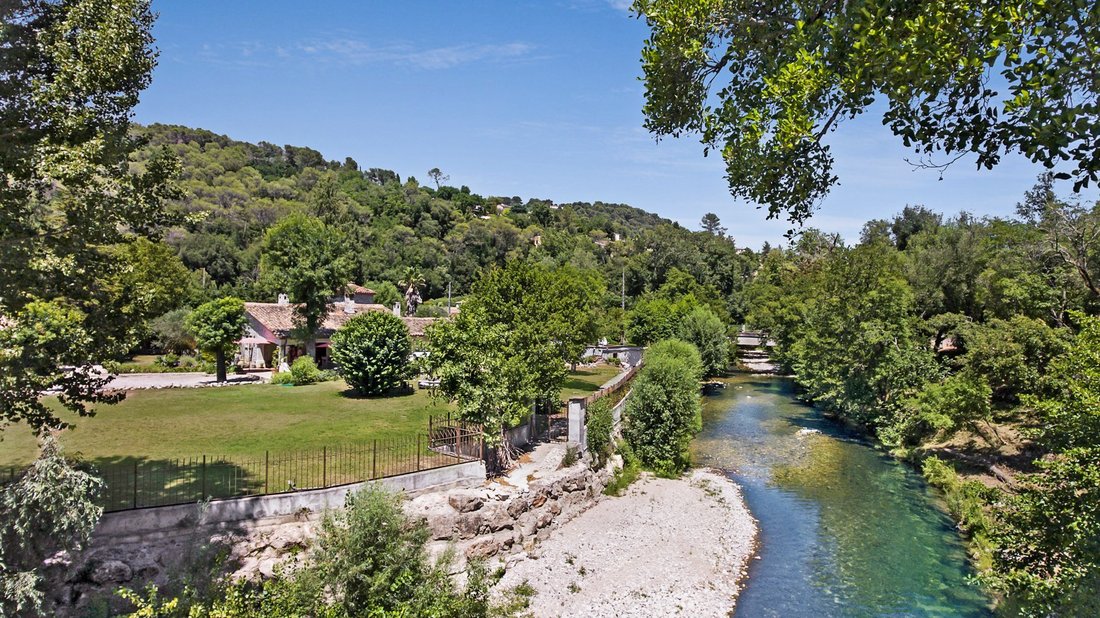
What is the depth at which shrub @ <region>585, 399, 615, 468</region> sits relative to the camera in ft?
87.7

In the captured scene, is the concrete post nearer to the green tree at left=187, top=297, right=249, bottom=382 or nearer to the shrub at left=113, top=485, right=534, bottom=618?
the shrub at left=113, top=485, right=534, bottom=618

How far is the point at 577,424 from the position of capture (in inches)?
1030

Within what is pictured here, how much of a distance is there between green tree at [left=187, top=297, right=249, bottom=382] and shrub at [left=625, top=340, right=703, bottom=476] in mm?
23215

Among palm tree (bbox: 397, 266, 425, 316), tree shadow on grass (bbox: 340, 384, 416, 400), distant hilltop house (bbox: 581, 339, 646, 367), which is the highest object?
palm tree (bbox: 397, 266, 425, 316)

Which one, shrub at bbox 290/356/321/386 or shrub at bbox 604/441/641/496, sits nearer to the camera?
shrub at bbox 604/441/641/496

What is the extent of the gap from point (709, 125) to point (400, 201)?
121319 mm

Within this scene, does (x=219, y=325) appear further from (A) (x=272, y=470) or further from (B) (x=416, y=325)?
(A) (x=272, y=470)

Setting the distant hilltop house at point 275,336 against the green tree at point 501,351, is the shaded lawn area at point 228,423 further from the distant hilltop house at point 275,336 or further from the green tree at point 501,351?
the distant hilltop house at point 275,336

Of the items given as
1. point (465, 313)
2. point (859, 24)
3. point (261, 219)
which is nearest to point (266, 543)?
point (465, 313)

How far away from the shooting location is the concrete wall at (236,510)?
14039 millimetres

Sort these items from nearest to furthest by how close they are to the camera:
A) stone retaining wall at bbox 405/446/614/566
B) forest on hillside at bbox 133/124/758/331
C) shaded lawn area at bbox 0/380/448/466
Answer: stone retaining wall at bbox 405/446/614/566 → shaded lawn area at bbox 0/380/448/466 → forest on hillside at bbox 133/124/758/331

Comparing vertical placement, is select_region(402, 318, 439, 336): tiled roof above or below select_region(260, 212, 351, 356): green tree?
below

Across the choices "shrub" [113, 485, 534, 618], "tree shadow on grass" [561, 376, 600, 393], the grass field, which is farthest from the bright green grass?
"shrub" [113, 485, 534, 618]

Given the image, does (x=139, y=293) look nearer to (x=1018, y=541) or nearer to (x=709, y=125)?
(x=709, y=125)
